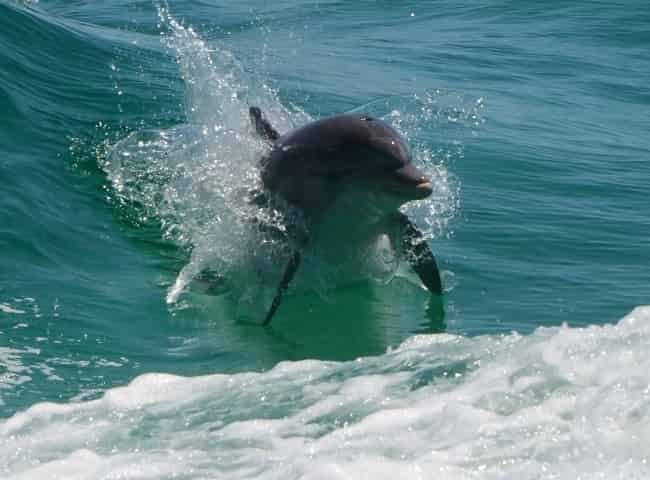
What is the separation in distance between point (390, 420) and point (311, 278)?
14.5 ft

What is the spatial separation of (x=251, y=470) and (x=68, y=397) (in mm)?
2395

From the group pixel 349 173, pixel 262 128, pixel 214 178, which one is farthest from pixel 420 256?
pixel 214 178

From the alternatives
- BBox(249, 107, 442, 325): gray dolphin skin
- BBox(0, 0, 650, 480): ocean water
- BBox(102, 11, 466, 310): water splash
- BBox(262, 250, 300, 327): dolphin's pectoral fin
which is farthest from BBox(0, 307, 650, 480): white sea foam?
BBox(102, 11, 466, 310): water splash

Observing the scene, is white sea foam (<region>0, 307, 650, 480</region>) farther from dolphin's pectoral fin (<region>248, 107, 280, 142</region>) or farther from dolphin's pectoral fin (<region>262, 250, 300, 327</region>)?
dolphin's pectoral fin (<region>248, 107, 280, 142</region>)

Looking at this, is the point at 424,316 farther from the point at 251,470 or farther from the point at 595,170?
the point at 595,170

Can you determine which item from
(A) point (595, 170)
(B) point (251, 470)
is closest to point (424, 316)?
(B) point (251, 470)

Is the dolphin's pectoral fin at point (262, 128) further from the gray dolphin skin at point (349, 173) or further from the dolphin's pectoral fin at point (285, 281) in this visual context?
the dolphin's pectoral fin at point (285, 281)

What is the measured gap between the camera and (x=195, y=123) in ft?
48.1

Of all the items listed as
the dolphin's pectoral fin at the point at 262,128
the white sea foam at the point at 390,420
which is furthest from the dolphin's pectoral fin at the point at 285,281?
the white sea foam at the point at 390,420

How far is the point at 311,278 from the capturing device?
10633 millimetres

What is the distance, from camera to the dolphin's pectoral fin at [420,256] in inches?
416

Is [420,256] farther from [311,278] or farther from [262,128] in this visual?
[262,128]

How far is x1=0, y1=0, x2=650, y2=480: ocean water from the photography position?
6.11m

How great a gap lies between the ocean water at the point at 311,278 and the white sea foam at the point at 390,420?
0.02 meters
